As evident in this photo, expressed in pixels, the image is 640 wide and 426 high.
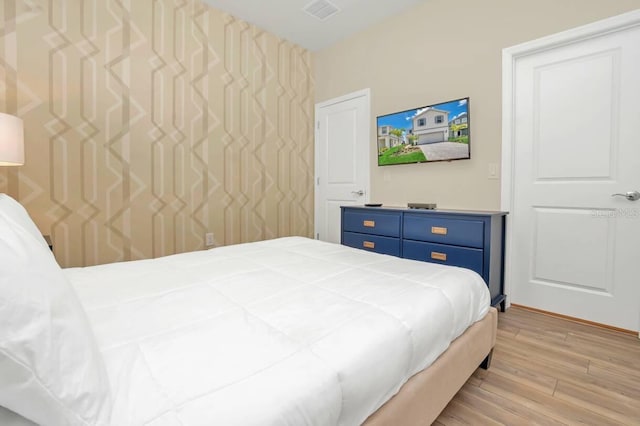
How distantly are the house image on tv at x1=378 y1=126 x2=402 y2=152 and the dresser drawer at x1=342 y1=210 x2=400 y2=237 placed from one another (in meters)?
0.80

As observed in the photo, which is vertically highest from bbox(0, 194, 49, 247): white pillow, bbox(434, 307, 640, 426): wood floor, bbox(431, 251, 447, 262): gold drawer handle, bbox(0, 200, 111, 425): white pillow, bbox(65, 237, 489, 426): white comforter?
bbox(0, 194, 49, 247): white pillow

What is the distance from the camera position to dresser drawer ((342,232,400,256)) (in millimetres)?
2868

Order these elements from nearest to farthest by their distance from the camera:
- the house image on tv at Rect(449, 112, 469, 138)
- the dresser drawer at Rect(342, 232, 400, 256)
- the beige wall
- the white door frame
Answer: the beige wall → the house image on tv at Rect(449, 112, 469, 138) → the dresser drawer at Rect(342, 232, 400, 256) → the white door frame

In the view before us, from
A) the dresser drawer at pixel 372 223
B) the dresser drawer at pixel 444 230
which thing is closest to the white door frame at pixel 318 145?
the dresser drawer at pixel 372 223

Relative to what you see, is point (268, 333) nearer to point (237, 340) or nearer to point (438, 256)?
point (237, 340)

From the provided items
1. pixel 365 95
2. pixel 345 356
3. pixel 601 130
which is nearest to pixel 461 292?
pixel 345 356

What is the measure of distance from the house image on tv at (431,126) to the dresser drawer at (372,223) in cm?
82

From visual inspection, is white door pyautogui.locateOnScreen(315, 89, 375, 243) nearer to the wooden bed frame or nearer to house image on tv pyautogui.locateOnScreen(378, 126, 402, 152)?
house image on tv pyautogui.locateOnScreen(378, 126, 402, 152)

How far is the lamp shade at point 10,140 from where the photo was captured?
5.96 ft

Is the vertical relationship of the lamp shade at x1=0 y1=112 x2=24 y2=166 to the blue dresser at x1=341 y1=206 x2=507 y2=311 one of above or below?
above

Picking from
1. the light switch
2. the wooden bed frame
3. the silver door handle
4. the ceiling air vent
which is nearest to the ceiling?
the ceiling air vent

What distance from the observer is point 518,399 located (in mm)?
1467

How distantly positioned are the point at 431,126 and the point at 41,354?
10.1 feet

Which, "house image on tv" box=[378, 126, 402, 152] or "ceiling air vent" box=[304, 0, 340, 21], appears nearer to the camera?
"ceiling air vent" box=[304, 0, 340, 21]
